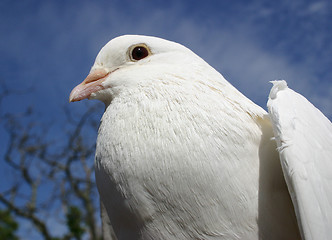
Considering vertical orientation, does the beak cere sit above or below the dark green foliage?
below

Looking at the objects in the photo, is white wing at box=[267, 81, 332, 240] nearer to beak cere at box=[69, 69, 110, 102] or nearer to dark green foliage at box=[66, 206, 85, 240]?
beak cere at box=[69, 69, 110, 102]

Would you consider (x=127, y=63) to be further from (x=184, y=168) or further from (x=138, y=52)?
(x=184, y=168)

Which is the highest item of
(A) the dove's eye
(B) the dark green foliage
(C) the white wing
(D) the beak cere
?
(B) the dark green foliage

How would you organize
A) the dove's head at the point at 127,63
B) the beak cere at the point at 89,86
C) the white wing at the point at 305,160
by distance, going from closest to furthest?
1. the white wing at the point at 305,160
2. the dove's head at the point at 127,63
3. the beak cere at the point at 89,86

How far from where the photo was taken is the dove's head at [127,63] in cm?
204

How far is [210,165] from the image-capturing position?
60.1 inches

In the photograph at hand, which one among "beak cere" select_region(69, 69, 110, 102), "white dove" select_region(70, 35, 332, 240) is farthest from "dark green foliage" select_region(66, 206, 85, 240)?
"white dove" select_region(70, 35, 332, 240)

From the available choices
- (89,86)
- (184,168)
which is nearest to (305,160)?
(184,168)

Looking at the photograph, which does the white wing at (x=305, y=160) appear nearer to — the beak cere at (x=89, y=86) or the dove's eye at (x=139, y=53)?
the dove's eye at (x=139, y=53)

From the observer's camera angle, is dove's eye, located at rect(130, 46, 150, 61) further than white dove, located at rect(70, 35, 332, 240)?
Yes

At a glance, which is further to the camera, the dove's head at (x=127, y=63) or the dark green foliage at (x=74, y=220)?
the dark green foliage at (x=74, y=220)

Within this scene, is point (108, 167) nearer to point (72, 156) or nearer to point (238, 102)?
point (238, 102)

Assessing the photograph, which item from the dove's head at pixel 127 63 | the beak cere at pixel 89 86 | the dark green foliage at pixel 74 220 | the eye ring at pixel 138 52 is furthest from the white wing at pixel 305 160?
the dark green foliage at pixel 74 220

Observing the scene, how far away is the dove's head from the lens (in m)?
2.04
